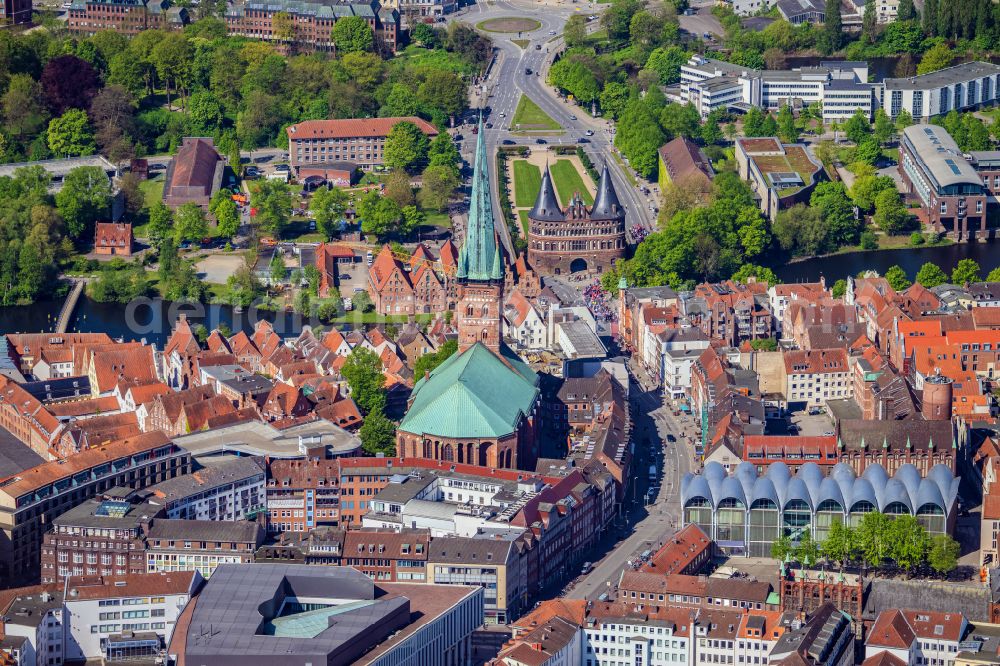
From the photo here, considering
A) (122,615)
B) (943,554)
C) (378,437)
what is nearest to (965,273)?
(378,437)

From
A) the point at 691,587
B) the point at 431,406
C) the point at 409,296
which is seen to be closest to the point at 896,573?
the point at 691,587

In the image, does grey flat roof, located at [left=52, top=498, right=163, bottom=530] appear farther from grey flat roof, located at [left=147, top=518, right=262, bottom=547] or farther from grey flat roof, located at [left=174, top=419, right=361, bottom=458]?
grey flat roof, located at [left=174, top=419, right=361, bottom=458]

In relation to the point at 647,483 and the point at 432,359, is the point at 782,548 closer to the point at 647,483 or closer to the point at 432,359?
the point at 647,483

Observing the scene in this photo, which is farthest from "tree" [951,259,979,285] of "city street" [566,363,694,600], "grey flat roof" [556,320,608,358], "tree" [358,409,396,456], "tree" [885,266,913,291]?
"tree" [358,409,396,456]

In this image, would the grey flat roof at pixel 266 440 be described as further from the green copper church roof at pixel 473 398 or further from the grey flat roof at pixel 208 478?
the green copper church roof at pixel 473 398

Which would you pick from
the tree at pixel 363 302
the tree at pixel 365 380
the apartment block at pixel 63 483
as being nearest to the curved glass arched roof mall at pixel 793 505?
the tree at pixel 365 380

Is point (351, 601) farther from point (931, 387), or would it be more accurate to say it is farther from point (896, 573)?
point (931, 387)

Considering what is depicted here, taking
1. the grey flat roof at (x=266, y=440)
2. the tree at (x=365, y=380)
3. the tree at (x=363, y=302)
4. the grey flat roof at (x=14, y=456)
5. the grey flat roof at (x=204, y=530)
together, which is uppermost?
the tree at (x=363, y=302)
